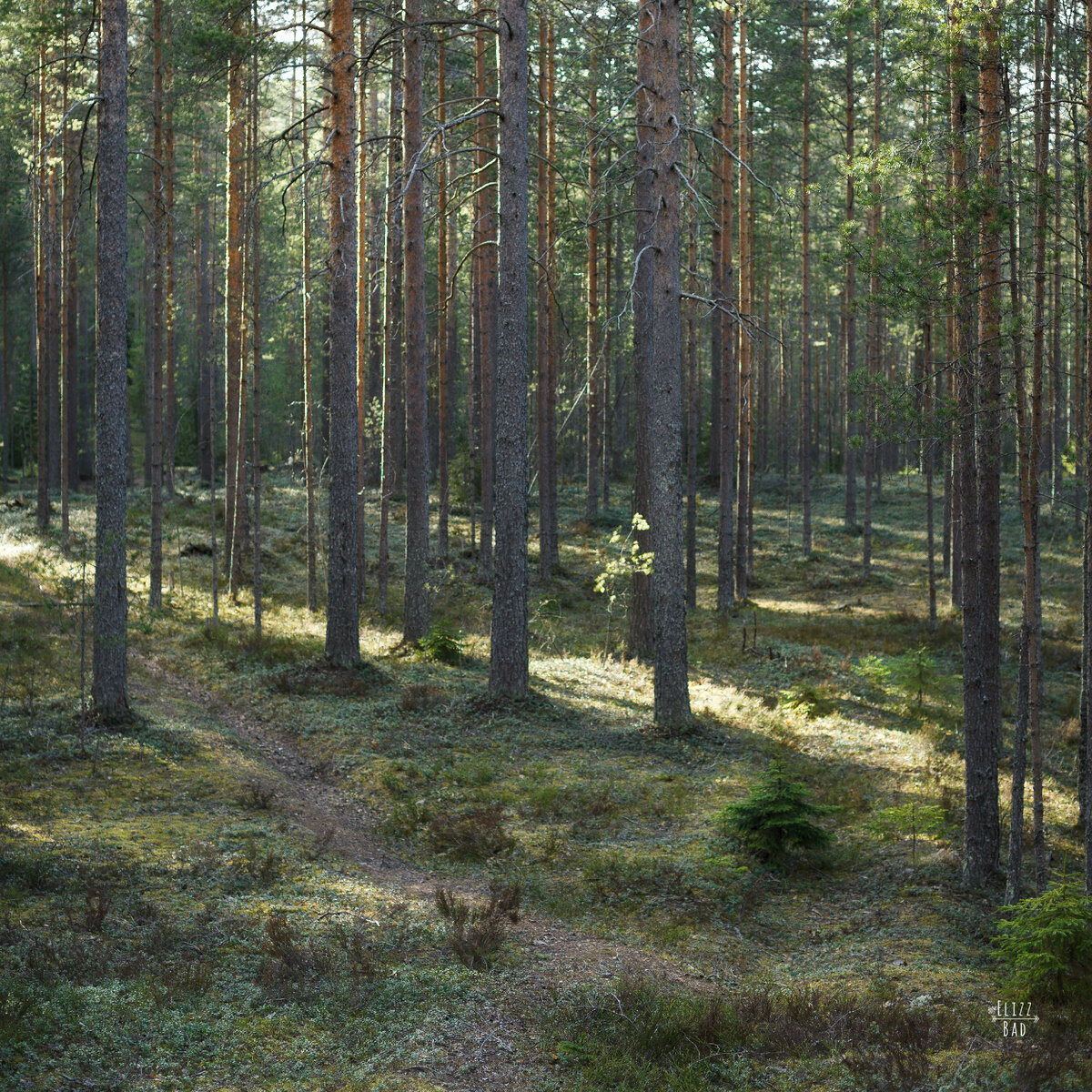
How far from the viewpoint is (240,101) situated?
17.8 meters

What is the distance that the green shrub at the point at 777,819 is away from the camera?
9.12 meters

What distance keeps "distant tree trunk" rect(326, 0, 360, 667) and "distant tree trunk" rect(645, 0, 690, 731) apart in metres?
4.84

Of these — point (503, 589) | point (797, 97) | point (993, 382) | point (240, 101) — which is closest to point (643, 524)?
point (503, 589)

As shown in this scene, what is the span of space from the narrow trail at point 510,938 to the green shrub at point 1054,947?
88.1 inches

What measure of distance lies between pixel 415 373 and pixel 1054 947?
13011 millimetres

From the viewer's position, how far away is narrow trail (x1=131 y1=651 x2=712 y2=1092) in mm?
5504

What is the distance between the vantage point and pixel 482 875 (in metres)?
8.64

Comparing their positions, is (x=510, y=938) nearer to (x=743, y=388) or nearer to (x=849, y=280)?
(x=743, y=388)

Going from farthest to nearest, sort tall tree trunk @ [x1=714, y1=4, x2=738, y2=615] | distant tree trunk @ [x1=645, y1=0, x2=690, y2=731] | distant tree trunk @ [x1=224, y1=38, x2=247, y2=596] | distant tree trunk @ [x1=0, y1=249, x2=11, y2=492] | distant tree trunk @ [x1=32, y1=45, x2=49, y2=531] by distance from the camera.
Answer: distant tree trunk @ [x1=0, y1=249, x2=11, y2=492]
distant tree trunk @ [x1=32, y1=45, x2=49, y2=531]
tall tree trunk @ [x1=714, y1=4, x2=738, y2=615]
distant tree trunk @ [x1=224, y1=38, x2=247, y2=596]
distant tree trunk @ [x1=645, y1=0, x2=690, y2=731]

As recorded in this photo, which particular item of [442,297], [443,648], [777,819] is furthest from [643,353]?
[777,819]

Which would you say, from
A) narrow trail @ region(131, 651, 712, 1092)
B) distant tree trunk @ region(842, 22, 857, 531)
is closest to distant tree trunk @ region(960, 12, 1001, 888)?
narrow trail @ region(131, 651, 712, 1092)

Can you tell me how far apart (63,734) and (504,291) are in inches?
311

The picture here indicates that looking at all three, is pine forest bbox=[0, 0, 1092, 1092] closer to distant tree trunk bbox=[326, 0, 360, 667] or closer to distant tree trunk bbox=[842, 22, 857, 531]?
distant tree trunk bbox=[326, 0, 360, 667]

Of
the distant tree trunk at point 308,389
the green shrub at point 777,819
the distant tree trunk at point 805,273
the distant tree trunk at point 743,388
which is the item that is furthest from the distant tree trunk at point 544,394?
the green shrub at point 777,819
